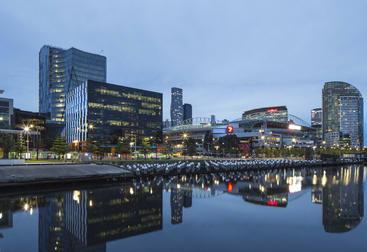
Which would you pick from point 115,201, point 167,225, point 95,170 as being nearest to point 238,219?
point 167,225

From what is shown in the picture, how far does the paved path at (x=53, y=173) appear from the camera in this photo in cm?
3616

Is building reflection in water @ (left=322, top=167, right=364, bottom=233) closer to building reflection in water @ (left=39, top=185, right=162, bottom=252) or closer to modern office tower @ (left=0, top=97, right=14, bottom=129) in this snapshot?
building reflection in water @ (left=39, top=185, right=162, bottom=252)

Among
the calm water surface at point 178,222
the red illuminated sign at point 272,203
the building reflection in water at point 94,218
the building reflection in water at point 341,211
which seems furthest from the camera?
the red illuminated sign at point 272,203

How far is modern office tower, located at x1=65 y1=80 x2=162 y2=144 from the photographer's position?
150500mm

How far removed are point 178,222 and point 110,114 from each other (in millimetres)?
143303

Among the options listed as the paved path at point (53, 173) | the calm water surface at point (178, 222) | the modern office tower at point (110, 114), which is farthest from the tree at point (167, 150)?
the calm water surface at point (178, 222)

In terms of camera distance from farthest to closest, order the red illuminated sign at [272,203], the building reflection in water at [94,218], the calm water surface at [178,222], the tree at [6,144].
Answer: the tree at [6,144] → the red illuminated sign at [272,203] → the building reflection in water at [94,218] → the calm water surface at [178,222]

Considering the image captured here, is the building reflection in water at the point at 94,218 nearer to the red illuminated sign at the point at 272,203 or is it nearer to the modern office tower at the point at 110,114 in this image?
the red illuminated sign at the point at 272,203

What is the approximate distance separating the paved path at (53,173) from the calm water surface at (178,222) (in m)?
3.17

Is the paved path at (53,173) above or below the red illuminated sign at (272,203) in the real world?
above

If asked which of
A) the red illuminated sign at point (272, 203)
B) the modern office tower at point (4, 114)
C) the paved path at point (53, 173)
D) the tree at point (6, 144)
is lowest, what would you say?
the red illuminated sign at point (272, 203)

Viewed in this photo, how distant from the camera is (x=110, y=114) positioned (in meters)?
158

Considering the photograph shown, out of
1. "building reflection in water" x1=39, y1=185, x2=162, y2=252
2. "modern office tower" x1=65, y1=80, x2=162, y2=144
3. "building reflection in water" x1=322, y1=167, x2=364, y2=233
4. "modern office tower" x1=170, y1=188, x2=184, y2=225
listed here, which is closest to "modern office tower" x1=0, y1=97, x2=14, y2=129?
"modern office tower" x1=65, y1=80, x2=162, y2=144

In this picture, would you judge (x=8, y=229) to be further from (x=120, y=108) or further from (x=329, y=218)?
(x=120, y=108)
